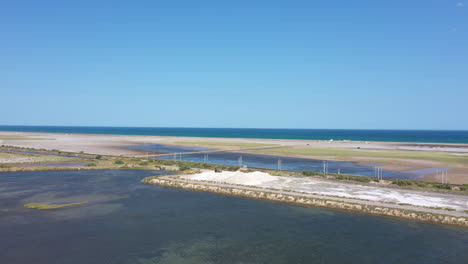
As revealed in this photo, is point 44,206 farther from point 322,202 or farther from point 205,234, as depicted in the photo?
point 322,202

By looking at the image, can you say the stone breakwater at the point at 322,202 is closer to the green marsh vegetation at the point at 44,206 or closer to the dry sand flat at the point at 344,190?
the dry sand flat at the point at 344,190

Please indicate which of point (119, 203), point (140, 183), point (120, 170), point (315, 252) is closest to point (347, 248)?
point (315, 252)

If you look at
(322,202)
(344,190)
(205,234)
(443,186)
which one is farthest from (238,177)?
(443,186)

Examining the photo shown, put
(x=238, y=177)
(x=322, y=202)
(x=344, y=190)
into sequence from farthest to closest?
(x=238, y=177) < (x=344, y=190) < (x=322, y=202)

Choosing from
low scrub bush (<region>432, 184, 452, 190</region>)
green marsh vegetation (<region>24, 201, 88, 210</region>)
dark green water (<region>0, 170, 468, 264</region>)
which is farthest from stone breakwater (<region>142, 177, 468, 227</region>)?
low scrub bush (<region>432, 184, 452, 190</region>)

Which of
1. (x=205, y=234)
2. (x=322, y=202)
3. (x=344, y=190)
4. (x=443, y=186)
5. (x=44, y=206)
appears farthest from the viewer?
(x=443, y=186)

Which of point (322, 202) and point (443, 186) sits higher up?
point (443, 186)

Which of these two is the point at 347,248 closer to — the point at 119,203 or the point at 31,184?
the point at 119,203

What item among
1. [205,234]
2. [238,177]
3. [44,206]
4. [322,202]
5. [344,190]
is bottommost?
[205,234]
